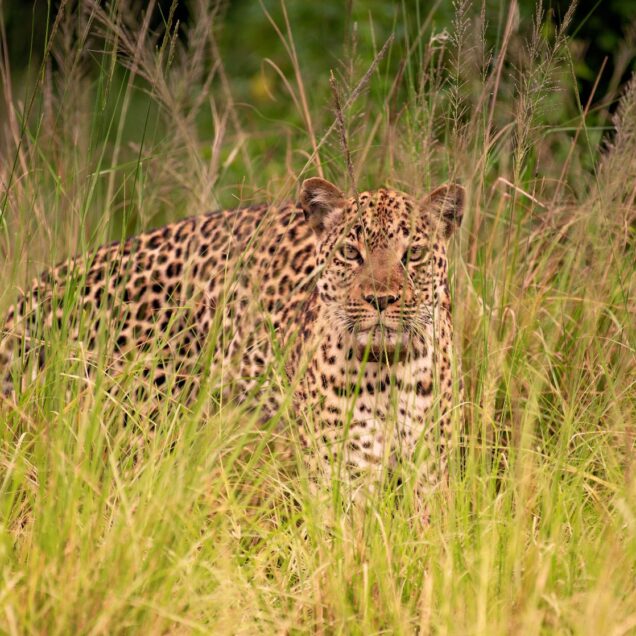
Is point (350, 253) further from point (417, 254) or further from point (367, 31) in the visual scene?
point (367, 31)

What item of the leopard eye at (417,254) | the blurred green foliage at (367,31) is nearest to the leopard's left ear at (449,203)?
the leopard eye at (417,254)

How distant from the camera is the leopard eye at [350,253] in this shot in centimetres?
438

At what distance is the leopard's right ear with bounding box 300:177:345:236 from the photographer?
14.5 ft

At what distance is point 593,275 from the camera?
16.0ft

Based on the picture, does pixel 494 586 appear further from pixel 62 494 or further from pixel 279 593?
pixel 62 494

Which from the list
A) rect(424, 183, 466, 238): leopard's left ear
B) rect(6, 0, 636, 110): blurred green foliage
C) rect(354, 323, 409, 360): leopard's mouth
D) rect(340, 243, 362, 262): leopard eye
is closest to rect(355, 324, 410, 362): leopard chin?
rect(354, 323, 409, 360): leopard's mouth

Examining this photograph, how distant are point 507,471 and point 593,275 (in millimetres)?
1425

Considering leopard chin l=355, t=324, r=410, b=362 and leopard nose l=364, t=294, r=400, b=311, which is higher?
leopard nose l=364, t=294, r=400, b=311

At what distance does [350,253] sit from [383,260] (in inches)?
7.9

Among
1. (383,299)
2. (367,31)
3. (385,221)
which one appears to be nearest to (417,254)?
(385,221)

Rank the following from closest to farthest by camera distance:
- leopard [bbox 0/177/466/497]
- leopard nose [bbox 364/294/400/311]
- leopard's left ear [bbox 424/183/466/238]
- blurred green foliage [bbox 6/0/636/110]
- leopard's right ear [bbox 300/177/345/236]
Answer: leopard [bbox 0/177/466/497] < leopard nose [bbox 364/294/400/311] < leopard's left ear [bbox 424/183/466/238] < leopard's right ear [bbox 300/177/345/236] < blurred green foliage [bbox 6/0/636/110]

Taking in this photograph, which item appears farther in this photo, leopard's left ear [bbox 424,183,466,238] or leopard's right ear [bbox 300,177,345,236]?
leopard's right ear [bbox 300,177,345,236]

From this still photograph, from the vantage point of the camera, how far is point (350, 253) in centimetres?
440

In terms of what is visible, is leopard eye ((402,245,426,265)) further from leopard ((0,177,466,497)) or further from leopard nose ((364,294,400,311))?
leopard nose ((364,294,400,311))
